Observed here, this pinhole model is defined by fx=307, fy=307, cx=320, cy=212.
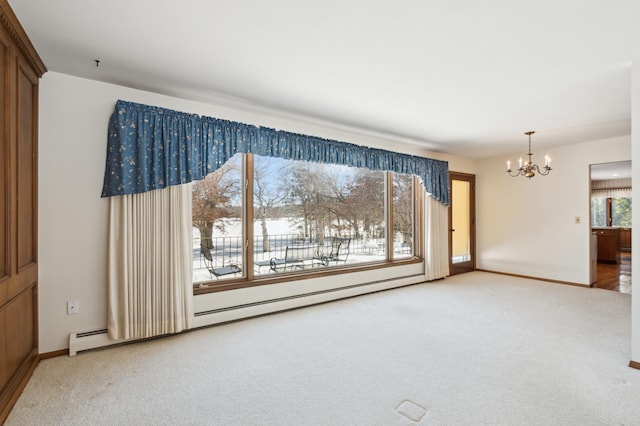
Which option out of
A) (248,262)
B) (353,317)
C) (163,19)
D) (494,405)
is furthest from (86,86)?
(494,405)

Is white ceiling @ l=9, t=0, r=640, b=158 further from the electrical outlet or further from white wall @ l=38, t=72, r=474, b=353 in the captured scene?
the electrical outlet

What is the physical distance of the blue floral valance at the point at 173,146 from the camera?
2.82 meters

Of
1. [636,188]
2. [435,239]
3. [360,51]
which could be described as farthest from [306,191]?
[636,188]

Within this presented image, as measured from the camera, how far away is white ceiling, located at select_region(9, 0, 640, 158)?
1916mm

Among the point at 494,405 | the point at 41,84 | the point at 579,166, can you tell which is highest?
the point at 41,84

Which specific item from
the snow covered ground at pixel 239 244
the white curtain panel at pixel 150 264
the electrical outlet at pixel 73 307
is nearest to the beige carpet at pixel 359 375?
the white curtain panel at pixel 150 264

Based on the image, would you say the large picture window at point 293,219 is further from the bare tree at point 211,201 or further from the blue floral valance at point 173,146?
the blue floral valance at point 173,146

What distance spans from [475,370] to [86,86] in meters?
4.12

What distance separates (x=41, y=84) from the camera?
2615 millimetres

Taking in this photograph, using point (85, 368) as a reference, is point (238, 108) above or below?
above

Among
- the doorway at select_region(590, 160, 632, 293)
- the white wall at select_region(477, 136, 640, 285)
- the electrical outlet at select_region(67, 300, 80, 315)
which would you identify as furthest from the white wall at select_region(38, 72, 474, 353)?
the doorway at select_region(590, 160, 632, 293)

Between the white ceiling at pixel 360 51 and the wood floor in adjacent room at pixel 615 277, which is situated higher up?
the white ceiling at pixel 360 51

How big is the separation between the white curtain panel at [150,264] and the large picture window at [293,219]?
1.07 feet

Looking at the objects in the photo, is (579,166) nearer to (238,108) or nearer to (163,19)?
(238,108)
